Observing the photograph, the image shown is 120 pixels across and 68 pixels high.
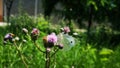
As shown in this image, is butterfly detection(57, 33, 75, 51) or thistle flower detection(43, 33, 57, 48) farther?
butterfly detection(57, 33, 75, 51)

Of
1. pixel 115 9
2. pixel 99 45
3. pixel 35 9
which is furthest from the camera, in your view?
pixel 35 9

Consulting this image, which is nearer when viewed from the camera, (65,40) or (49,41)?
(49,41)

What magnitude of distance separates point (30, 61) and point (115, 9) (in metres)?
5.05

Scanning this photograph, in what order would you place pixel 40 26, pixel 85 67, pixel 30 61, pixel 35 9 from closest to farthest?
1. pixel 30 61
2. pixel 85 67
3. pixel 40 26
4. pixel 35 9

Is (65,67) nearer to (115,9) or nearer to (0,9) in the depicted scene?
(115,9)

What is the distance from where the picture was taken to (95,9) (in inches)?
347

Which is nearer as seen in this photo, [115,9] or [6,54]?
[6,54]

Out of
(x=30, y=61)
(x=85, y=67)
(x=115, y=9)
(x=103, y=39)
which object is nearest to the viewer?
(x=30, y=61)

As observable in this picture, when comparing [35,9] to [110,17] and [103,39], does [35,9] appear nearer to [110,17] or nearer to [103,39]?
[110,17]

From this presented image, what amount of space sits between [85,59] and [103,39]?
3.54 meters

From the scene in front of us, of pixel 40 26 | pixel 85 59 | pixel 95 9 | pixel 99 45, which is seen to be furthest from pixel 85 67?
pixel 95 9

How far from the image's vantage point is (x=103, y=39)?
327 inches

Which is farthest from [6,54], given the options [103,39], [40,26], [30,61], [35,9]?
[35,9]

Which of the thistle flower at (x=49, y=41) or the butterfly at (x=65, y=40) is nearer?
the thistle flower at (x=49, y=41)
